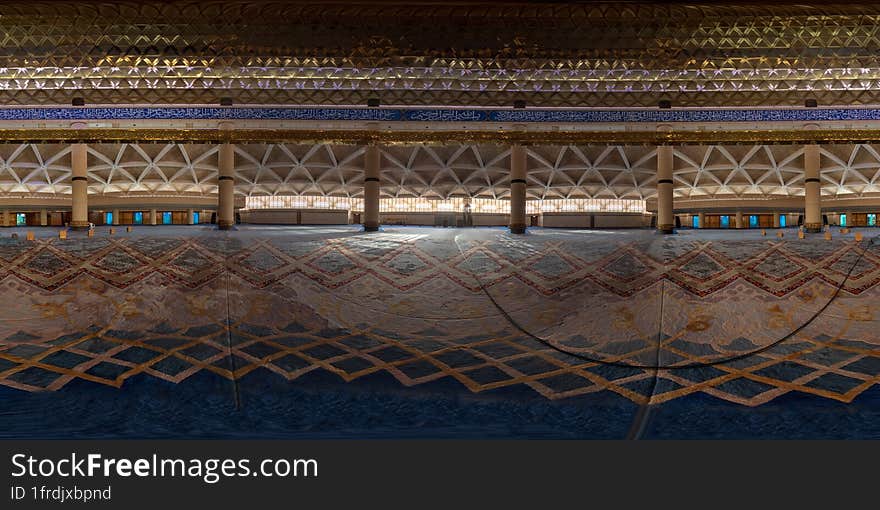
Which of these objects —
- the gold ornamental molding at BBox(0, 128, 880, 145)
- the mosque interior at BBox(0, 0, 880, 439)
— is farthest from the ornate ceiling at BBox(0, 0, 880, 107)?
the gold ornamental molding at BBox(0, 128, 880, 145)

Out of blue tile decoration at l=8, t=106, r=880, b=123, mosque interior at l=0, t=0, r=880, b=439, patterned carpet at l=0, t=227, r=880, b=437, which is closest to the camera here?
mosque interior at l=0, t=0, r=880, b=439

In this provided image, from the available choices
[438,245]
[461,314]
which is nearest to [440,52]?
[438,245]

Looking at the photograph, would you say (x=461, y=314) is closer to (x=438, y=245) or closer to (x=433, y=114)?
(x=438, y=245)

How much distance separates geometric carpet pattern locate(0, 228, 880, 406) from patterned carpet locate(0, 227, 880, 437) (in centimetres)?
4

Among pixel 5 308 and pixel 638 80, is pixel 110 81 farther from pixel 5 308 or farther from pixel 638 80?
pixel 638 80

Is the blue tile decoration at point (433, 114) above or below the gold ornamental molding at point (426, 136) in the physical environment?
above

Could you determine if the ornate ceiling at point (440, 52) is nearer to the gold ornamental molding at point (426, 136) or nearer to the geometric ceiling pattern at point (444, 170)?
the gold ornamental molding at point (426, 136)

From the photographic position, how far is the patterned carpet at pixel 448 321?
19.8ft

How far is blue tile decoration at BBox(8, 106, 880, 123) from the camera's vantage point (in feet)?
51.8

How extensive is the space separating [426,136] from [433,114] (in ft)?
5.24

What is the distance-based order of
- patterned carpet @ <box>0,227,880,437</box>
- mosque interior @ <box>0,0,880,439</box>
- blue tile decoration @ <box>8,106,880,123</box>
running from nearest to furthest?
mosque interior @ <box>0,0,880,439</box>
patterned carpet @ <box>0,227,880,437</box>
blue tile decoration @ <box>8,106,880,123</box>

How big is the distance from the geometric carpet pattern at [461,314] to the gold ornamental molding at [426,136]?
3.65 metres

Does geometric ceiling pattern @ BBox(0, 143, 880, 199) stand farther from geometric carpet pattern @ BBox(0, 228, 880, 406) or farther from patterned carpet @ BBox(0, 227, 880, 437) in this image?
patterned carpet @ BBox(0, 227, 880, 437)

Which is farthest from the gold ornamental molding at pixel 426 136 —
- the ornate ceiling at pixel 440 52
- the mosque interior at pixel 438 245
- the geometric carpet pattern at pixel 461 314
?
→ the geometric carpet pattern at pixel 461 314
